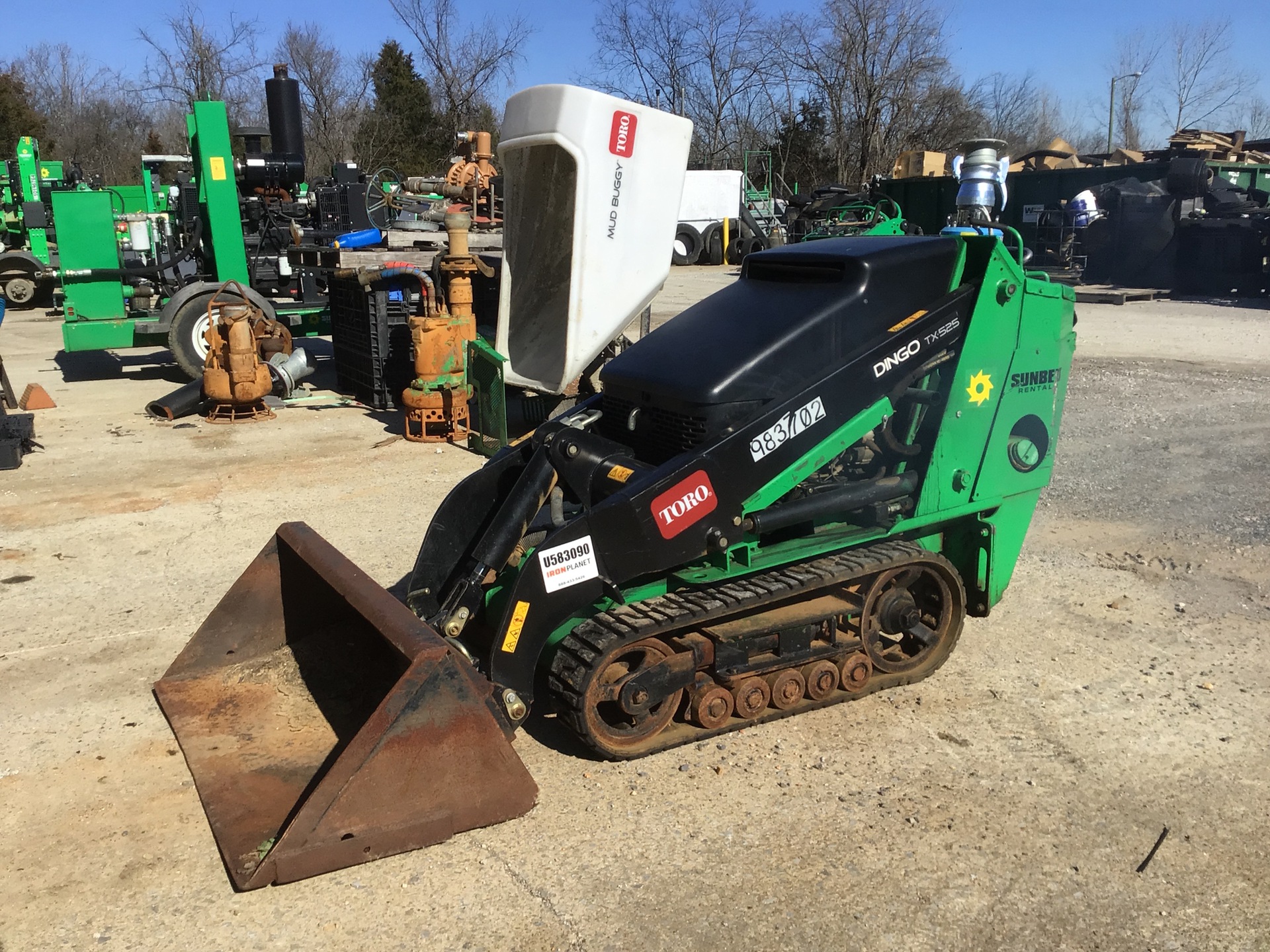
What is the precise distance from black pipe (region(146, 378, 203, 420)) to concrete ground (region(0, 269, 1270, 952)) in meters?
3.27

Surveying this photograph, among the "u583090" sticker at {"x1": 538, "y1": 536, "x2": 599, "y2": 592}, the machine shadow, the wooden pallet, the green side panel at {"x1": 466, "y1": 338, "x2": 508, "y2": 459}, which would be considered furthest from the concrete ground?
the wooden pallet

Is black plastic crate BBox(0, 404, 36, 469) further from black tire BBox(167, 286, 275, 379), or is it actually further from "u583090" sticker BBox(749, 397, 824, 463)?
"u583090" sticker BBox(749, 397, 824, 463)

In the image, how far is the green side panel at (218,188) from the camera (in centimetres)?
1086

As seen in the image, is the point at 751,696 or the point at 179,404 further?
the point at 179,404

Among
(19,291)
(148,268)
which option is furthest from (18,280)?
(148,268)

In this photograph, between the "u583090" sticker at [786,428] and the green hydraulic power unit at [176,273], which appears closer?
the "u583090" sticker at [786,428]

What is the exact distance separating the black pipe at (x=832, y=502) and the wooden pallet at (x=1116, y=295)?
13.8 metres

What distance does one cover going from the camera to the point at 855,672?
383 centimetres

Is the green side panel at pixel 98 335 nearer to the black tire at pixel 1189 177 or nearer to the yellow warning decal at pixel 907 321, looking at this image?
the yellow warning decal at pixel 907 321

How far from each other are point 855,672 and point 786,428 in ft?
3.29

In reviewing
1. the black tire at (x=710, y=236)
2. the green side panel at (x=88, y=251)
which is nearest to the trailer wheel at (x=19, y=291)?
the green side panel at (x=88, y=251)

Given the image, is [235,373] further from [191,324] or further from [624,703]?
[624,703]

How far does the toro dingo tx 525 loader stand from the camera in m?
2.98

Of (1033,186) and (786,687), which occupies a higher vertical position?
(1033,186)
